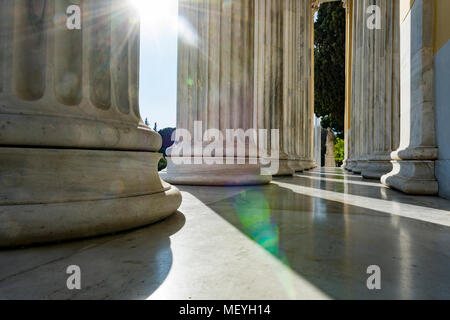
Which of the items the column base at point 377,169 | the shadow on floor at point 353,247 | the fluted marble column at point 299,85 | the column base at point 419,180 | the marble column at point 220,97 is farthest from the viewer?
the fluted marble column at point 299,85

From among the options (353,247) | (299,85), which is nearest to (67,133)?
(353,247)

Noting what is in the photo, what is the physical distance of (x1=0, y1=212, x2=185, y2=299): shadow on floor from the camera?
2.28 m

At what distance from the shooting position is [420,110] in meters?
8.69

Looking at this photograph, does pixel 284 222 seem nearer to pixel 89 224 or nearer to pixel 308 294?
pixel 308 294

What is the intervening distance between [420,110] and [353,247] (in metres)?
7.38


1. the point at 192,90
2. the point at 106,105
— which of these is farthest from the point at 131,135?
the point at 192,90

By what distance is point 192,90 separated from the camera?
12.2m

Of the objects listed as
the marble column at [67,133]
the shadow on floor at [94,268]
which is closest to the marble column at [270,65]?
the marble column at [67,133]

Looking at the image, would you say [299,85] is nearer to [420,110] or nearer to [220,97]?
[220,97]

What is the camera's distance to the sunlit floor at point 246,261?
232 centimetres

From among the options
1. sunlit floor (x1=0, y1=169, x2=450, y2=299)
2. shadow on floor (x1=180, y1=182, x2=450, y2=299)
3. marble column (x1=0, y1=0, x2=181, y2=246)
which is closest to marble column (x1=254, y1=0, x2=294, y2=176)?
shadow on floor (x1=180, y1=182, x2=450, y2=299)

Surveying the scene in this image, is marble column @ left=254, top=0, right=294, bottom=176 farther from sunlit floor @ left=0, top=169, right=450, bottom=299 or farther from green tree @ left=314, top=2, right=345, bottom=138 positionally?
green tree @ left=314, top=2, right=345, bottom=138

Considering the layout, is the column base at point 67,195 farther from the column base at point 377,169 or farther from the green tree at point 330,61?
the green tree at point 330,61

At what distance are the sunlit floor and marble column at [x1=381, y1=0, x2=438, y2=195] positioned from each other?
13.3 ft
